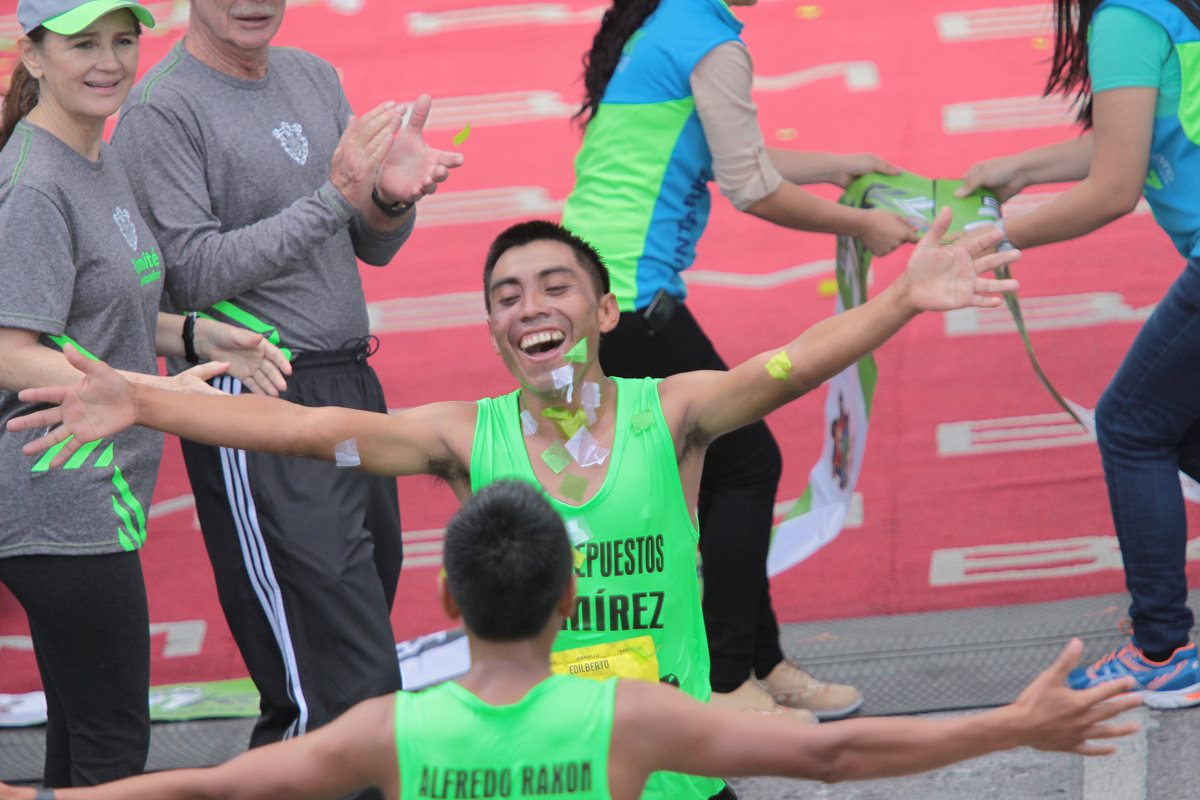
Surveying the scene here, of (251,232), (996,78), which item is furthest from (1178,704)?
(996,78)

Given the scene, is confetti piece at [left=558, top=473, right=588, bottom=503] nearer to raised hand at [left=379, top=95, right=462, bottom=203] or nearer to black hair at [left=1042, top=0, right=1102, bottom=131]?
raised hand at [left=379, top=95, right=462, bottom=203]

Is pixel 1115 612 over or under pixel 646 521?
under

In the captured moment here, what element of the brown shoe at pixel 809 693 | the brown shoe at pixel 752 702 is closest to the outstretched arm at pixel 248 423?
the brown shoe at pixel 752 702

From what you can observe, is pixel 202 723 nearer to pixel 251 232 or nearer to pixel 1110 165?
pixel 251 232

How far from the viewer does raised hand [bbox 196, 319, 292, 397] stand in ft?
11.4

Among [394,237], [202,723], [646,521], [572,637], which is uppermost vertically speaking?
[394,237]

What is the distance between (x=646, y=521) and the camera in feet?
9.73

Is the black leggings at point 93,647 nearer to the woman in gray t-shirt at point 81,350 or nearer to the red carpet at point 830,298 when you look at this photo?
the woman in gray t-shirt at point 81,350

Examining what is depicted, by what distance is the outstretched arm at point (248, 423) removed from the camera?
9.43 feet

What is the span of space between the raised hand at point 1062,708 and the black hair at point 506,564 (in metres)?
0.62

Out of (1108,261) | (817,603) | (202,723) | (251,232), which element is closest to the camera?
(251,232)

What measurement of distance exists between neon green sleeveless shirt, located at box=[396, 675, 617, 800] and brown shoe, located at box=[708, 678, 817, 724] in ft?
A: 6.05

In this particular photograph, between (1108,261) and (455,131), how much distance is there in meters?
2.57

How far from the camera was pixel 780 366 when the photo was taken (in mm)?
2943
